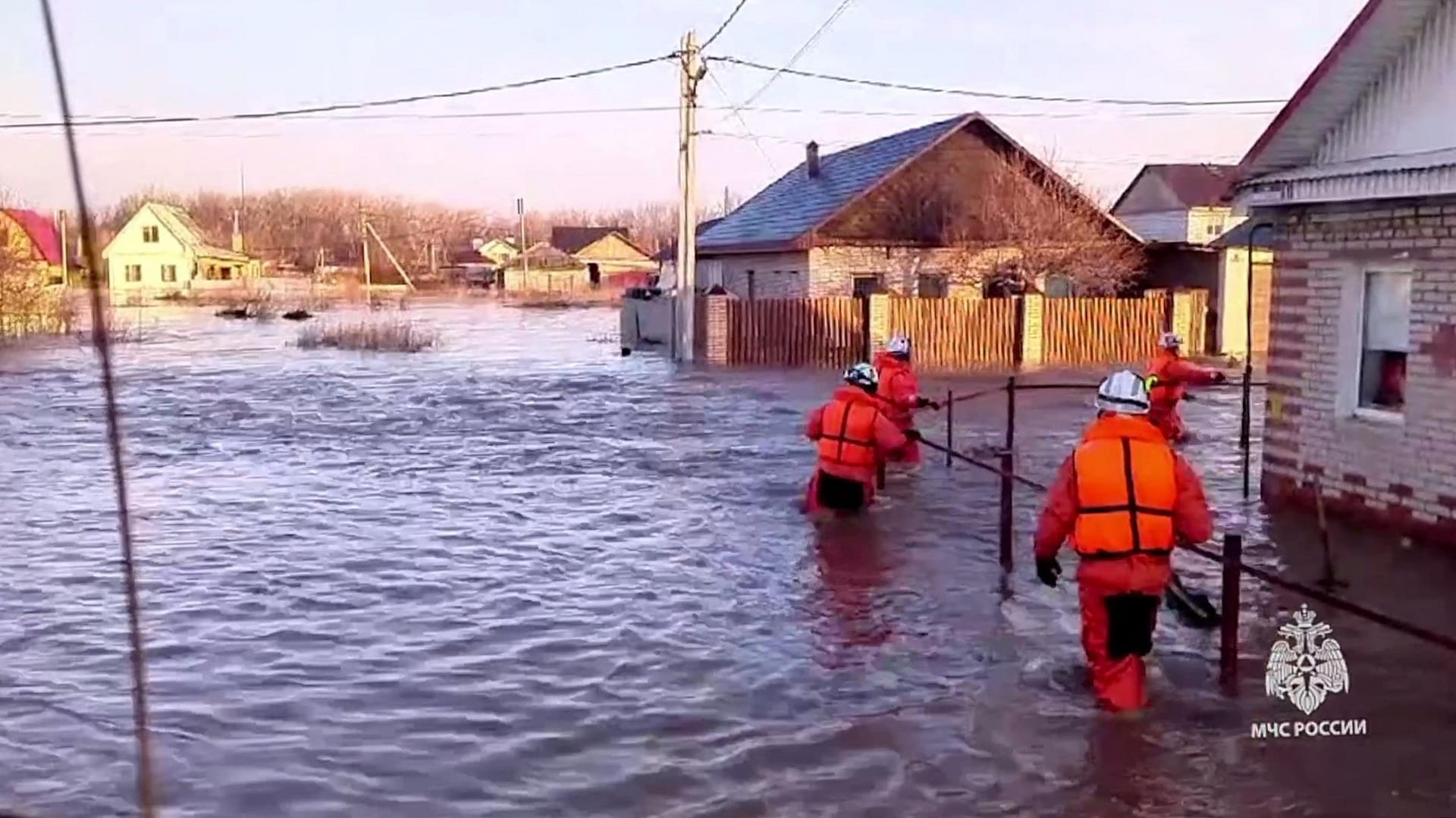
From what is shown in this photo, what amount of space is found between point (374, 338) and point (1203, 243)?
75.3ft

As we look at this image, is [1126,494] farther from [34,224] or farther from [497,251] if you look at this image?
[497,251]

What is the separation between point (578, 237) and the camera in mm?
118062

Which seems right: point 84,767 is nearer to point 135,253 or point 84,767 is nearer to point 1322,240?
point 1322,240

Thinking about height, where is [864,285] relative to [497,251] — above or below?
below

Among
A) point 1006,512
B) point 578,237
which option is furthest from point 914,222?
point 578,237

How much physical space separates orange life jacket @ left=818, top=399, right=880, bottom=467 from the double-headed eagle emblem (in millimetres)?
3406

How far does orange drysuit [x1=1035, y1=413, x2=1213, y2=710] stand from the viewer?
631cm

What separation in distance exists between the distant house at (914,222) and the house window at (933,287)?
0.06 feet

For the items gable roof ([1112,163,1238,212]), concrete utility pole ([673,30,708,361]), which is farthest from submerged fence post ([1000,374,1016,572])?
gable roof ([1112,163,1238,212])

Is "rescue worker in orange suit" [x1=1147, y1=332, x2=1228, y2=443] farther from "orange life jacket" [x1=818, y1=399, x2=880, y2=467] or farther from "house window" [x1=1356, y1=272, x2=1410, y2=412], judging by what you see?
"orange life jacket" [x1=818, y1=399, x2=880, y2=467]

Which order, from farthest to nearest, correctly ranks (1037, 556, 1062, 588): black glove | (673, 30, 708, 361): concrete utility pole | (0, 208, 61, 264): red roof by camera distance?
(673, 30, 708, 361): concrete utility pole, (1037, 556, 1062, 588): black glove, (0, 208, 61, 264): red roof

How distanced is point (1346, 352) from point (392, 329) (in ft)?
96.5

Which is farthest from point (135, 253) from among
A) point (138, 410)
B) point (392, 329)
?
point (138, 410)

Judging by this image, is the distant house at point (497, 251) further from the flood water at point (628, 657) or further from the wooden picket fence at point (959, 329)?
the flood water at point (628, 657)
